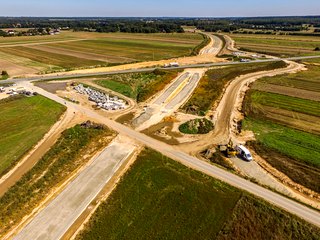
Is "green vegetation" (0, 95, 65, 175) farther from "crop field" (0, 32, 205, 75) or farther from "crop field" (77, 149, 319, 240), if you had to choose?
"crop field" (0, 32, 205, 75)

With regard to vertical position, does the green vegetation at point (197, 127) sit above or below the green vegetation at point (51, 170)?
below

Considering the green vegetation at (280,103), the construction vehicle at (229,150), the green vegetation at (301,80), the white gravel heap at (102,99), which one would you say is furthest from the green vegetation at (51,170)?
the green vegetation at (301,80)

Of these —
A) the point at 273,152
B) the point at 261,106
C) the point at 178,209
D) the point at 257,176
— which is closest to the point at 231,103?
the point at 261,106

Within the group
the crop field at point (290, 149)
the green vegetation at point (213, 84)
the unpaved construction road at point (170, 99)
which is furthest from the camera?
the green vegetation at point (213, 84)

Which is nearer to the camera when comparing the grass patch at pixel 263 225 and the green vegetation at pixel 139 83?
the grass patch at pixel 263 225

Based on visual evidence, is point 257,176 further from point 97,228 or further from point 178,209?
Answer: point 97,228

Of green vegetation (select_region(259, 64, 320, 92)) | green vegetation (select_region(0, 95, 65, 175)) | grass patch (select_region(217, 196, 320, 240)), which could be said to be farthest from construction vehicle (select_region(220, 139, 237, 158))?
green vegetation (select_region(259, 64, 320, 92))

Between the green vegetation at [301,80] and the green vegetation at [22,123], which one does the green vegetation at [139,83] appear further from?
the green vegetation at [301,80]

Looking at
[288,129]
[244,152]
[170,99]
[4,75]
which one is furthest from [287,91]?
[4,75]
